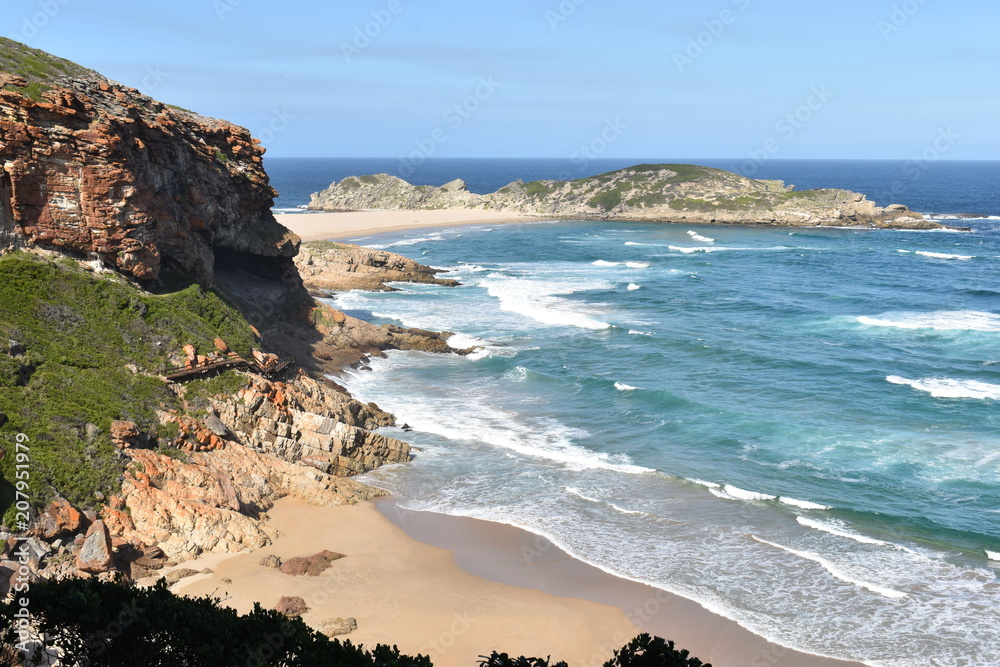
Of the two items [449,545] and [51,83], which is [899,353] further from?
[51,83]

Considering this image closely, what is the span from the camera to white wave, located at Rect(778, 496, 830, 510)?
76.6 ft

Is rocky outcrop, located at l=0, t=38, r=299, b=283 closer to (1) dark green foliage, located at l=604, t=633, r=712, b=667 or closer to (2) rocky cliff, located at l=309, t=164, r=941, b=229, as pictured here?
(1) dark green foliage, located at l=604, t=633, r=712, b=667

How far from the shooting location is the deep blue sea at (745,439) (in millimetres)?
19219

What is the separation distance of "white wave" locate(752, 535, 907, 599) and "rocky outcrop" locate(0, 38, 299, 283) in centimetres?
2169

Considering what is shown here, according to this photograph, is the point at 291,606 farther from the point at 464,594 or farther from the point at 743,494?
the point at 743,494

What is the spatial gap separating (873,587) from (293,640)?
14477 mm

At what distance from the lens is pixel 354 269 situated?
60.9 meters

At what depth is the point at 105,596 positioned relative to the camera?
12.4 meters

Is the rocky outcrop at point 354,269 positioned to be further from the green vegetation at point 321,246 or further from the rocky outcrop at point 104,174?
the rocky outcrop at point 104,174

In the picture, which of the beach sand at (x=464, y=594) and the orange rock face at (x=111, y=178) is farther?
the orange rock face at (x=111, y=178)

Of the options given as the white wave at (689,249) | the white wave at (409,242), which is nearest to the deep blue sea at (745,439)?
the white wave at (689,249)

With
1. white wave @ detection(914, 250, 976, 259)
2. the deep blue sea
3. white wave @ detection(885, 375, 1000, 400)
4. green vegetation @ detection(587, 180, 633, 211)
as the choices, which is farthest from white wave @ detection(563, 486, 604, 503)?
green vegetation @ detection(587, 180, 633, 211)

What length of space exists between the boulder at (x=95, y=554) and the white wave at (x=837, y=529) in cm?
1824

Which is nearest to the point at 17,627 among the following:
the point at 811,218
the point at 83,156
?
the point at 83,156
